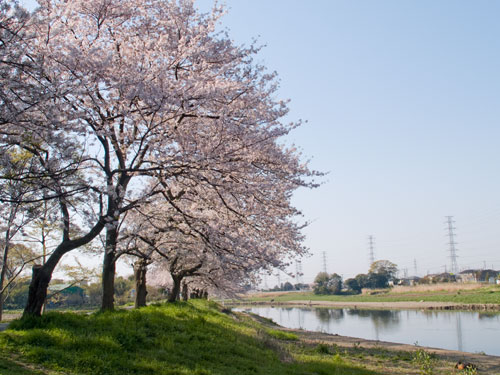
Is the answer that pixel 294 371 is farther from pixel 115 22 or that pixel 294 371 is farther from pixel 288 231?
pixel 115 22

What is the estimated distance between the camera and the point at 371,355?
17.2 meters

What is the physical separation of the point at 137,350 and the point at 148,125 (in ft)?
18.5

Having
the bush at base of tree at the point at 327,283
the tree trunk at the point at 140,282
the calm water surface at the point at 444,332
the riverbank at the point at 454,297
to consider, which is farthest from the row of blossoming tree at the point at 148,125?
the bush at base of tree at the point at 327,283

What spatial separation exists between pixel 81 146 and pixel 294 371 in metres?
7.95

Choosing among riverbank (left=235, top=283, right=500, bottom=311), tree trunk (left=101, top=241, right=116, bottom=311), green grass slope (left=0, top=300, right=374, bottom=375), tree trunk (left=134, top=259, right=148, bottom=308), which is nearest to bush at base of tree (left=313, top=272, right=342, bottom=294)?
riverbank (left=235, top=283, right=500, bottom=311)

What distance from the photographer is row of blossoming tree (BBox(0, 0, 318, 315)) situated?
32.1 ft

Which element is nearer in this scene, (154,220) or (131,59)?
(131,59)

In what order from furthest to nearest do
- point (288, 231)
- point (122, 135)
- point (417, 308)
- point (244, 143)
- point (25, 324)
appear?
1. point (417, 308)
2. point (288, 231)
3. point (122, 135)
4. point (244, 143)
5. point (25, 324)

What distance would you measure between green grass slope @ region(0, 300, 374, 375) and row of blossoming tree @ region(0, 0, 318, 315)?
5.70 feet

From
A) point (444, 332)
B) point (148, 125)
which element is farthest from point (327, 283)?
point (148, 125)

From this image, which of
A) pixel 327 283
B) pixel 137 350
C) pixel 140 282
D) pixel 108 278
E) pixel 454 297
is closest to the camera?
pixel 137 350

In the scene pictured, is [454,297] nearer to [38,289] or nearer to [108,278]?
[108,278]

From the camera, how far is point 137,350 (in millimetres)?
9602

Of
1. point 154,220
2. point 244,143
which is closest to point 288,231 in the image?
point 244,143
